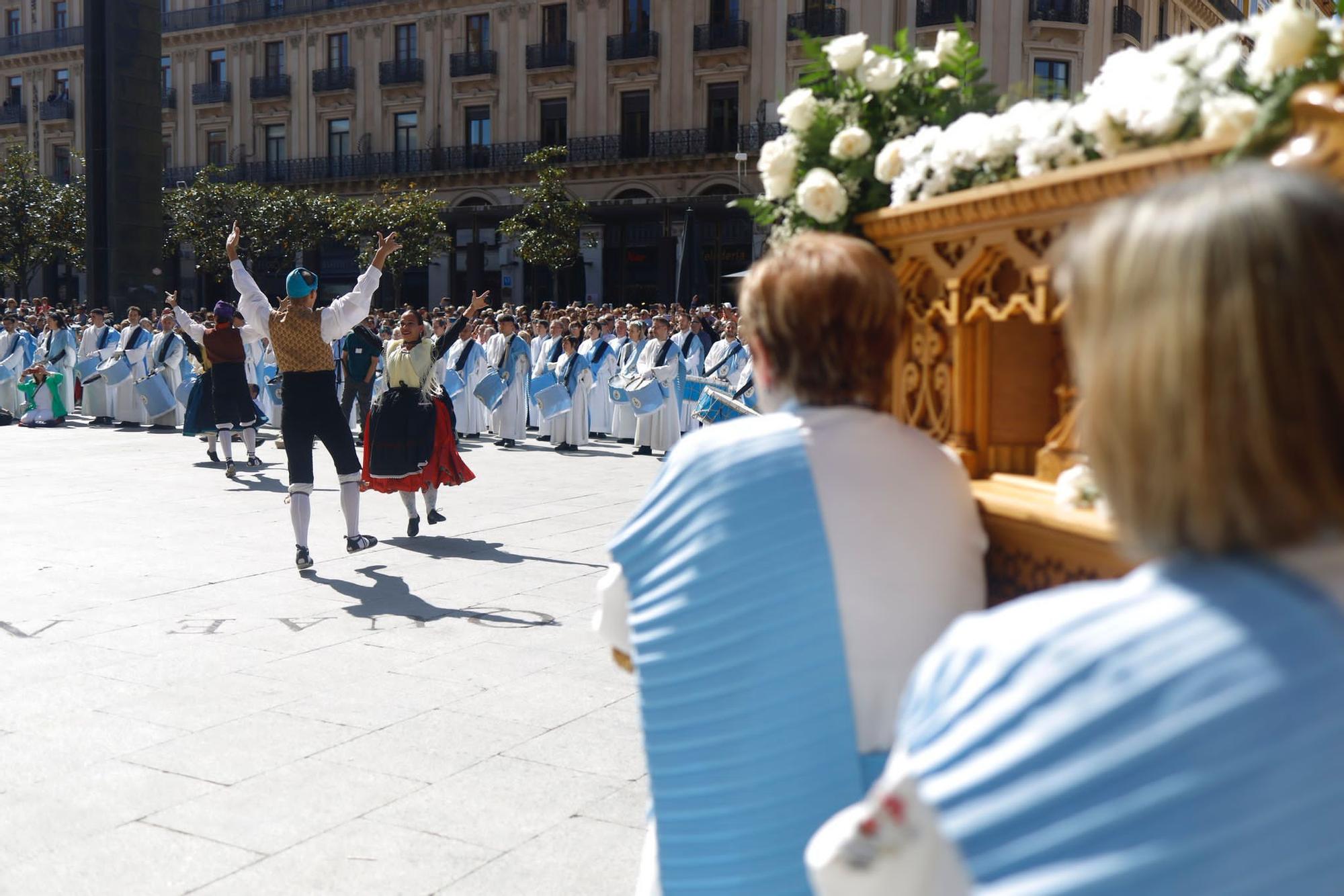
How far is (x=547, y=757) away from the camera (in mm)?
4820

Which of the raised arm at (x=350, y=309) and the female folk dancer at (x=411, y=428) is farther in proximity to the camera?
the female folk dancer at (x=411, y=428)

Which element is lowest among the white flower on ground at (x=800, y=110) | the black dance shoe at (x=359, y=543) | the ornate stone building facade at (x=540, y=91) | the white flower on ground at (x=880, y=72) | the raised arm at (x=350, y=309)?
the black dance shoe at (x=359, y=543)

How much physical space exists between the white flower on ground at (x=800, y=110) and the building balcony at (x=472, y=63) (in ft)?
133

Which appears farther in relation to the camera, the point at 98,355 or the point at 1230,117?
the point at 98,355

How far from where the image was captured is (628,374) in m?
18.7

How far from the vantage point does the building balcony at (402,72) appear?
4266cm

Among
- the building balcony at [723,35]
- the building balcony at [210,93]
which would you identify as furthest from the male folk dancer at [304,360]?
the building balcony at [210,93]

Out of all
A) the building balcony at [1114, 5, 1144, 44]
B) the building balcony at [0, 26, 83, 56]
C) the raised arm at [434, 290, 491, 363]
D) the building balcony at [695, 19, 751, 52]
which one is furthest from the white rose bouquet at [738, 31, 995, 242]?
the building balcony at [0, 26, 83, 56]

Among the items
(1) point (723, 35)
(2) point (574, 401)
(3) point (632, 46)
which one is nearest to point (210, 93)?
(3) point (632, 46)

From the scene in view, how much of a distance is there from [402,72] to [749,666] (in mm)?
43620

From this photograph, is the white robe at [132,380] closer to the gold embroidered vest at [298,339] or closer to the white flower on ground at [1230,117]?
the gold embroidered vest at [298,339]

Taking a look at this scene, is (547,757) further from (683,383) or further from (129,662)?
(683,383)

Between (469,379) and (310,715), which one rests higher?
(469,379)

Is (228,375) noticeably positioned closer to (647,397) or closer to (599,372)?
(647,397)
